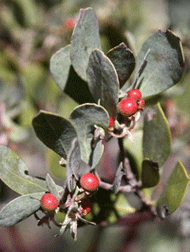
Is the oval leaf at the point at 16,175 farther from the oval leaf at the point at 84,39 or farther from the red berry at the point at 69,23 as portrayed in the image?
the red berry at the point at 69,23

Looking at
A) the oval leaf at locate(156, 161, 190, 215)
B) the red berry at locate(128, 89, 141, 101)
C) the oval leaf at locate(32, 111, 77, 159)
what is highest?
the oval leaf at locate(32, 111, 77, 159)

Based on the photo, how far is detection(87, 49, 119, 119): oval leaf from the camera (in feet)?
1.81

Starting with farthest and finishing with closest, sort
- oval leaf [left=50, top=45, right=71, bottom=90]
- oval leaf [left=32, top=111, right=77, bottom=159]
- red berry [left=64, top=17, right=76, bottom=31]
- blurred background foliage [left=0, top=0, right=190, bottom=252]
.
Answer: red berry [left=64, top=17, right=76, bottom=31] < blurred background foliage [left=0, top=0, right=190, bottom=252] < oval leaf [left=50, top=45, right=71, bottom=90] < oval leaf [left=32, top=111, right=77, bottom=159]

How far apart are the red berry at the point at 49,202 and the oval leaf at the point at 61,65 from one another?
298 mm

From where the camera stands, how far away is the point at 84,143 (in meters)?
0.64

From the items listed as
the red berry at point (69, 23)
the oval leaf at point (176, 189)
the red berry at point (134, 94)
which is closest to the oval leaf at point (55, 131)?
the red berry at point (134, 94)

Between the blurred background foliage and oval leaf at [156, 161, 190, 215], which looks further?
the blurred background foliage

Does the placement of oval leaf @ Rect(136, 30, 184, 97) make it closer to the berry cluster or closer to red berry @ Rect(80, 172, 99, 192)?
the berry cluster

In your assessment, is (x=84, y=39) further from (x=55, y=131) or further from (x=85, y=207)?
(x=85, y=207)

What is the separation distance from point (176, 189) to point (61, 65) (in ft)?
1.31

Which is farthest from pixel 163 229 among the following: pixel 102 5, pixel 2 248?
pixel 102 5

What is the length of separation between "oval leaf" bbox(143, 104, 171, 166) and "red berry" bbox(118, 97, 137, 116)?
124 mm

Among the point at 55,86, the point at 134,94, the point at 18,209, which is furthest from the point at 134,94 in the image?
→ the point at 55,86

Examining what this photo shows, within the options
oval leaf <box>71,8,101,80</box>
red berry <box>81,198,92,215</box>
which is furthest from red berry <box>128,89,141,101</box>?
red berry <box>81,198,92,215</box>
